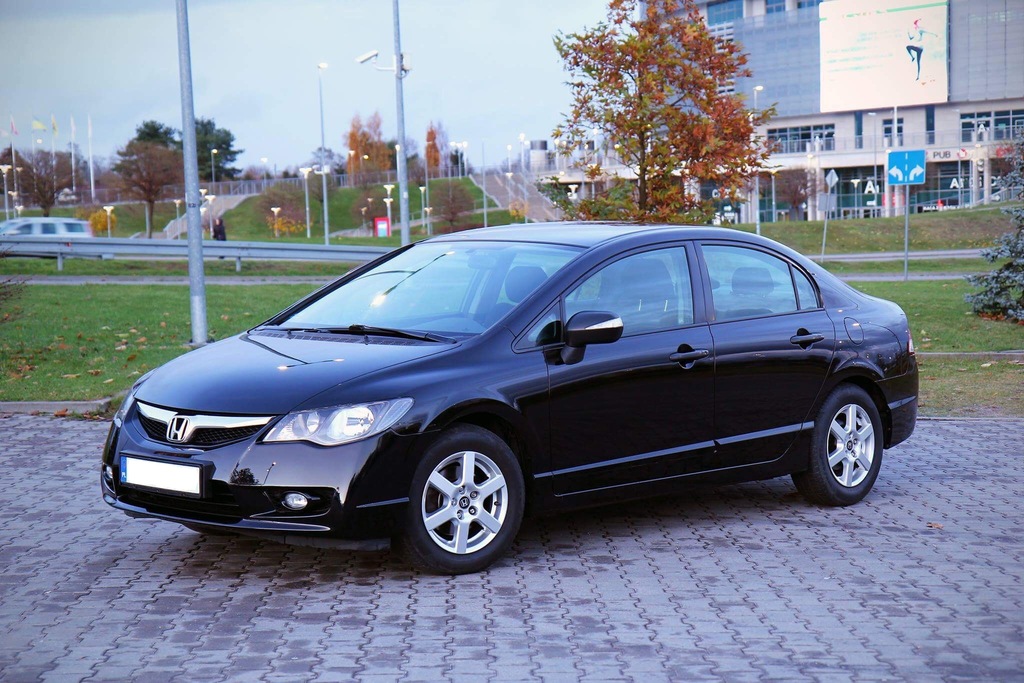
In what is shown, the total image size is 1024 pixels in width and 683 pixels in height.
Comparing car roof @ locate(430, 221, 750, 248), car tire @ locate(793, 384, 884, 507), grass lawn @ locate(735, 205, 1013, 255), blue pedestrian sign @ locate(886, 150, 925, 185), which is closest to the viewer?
car roof @ locate(430, 221, 750, 248)

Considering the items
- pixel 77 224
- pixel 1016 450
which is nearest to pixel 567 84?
pixel 1016 450

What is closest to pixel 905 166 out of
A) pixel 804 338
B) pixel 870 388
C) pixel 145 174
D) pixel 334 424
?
Result: pixel 870 388

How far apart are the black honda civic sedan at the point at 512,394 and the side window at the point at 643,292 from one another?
1 cm

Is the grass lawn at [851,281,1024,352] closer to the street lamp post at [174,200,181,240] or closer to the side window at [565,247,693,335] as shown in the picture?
the side window at [565,247,693,335]

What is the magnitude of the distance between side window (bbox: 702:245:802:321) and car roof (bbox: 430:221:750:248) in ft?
0.44

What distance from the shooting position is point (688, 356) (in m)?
6.52

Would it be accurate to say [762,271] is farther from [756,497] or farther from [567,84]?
[567,84]

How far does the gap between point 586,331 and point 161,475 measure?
207 centimetres

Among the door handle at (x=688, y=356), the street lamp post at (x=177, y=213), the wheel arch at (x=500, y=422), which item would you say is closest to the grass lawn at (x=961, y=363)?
the door handle at (x=688, y=356)

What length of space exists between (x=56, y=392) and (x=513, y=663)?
8.34 metres

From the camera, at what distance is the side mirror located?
5.98 m

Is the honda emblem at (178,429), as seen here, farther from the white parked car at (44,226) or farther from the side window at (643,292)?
the white parked car at (44,226)

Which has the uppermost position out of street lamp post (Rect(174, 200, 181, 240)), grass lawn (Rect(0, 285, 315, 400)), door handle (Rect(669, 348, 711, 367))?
street lamp post (Rect(174, 200, 181, 240))

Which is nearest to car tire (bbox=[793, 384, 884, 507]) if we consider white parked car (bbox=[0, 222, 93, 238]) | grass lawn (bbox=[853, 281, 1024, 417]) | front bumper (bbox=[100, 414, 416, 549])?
front bumper (bbox=[100, 414, 416, 549])
